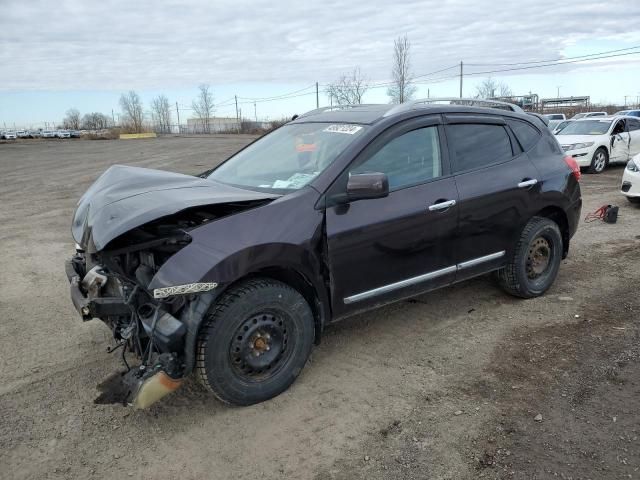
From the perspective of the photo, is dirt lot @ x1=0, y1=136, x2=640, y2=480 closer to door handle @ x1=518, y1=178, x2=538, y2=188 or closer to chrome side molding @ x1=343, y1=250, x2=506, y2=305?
chrome side molding @ x1=343, y1=250, x2=506, y2=305

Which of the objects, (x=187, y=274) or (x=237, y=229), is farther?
(x=237, y=229)

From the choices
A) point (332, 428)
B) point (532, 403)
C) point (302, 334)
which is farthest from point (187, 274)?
point (532, 403)

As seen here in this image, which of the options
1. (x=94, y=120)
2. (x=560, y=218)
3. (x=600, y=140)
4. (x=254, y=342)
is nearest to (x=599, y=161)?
(x=600, y=140)

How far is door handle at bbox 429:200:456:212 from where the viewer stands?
389 centimetres

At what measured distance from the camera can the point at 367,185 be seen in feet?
10.7

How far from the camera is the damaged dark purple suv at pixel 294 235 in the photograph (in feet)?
9.82

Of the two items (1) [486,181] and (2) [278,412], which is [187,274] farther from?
(1) [486,181]

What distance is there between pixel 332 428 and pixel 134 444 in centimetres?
114

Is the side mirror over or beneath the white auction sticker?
beneath

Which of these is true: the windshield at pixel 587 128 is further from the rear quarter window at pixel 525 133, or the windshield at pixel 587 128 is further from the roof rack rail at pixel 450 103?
the rear quarter window at pixel 525 133

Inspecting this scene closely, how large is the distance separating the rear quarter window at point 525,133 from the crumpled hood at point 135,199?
259 cm

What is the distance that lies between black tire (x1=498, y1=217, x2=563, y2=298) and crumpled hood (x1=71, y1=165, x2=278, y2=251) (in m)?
2.48

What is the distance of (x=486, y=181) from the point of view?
4293 mm

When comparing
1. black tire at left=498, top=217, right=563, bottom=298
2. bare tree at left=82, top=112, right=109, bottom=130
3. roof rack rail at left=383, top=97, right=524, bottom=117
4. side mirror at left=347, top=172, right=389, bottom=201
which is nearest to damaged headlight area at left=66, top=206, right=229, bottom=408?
side mirror at left=347, top=172, right=389, bottom=201
